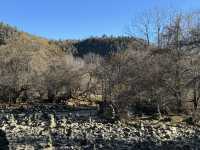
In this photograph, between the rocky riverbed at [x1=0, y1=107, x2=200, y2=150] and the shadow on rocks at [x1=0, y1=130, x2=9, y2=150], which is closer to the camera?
the rocky riverbed at [x1=0, y1=107, x2=200, y2=150]

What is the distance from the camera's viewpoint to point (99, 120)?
98.3 feet

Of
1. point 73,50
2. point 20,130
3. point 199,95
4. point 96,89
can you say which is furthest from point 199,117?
point 73,50

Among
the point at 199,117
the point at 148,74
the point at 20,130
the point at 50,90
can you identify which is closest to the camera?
the point at 20,130

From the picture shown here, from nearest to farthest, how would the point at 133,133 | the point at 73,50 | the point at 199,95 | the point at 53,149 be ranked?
the point at 53,149 → the point at 133,133 → the point at 199,95 → the point at 73,50

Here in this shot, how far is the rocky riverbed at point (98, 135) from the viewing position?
2030 centimetres

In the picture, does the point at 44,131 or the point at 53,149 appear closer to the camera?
the point at 53,149

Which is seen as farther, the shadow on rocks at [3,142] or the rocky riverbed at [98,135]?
the shadow on rocks at [3,142]

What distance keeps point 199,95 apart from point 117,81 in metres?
7.96

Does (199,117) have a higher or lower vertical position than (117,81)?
lower

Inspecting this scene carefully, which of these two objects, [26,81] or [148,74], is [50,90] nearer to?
[26,81]

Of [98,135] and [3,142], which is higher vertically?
[98,135]

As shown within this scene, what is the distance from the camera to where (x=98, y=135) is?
22922mm

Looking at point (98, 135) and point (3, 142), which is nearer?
point (3, 142)

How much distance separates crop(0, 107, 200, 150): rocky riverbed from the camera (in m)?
20.3
